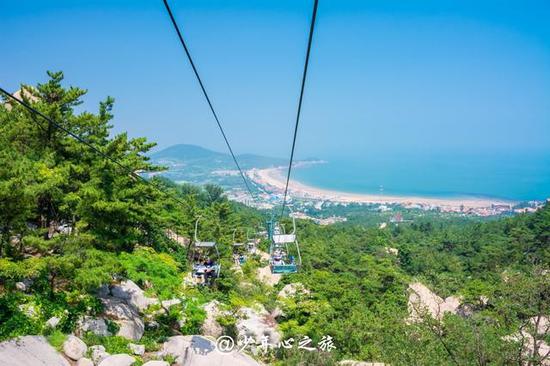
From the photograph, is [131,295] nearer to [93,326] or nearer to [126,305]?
[126,305]

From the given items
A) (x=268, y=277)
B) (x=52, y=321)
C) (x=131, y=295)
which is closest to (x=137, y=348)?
(x=52, y=321)

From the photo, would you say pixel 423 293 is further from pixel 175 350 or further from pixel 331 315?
pixel 175 350

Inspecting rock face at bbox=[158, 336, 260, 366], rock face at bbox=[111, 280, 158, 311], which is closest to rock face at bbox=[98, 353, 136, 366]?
rock face at bbox=[158, 336, 260, 366]

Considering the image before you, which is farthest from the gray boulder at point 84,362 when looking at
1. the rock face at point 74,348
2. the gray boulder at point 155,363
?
the gray boulder at point 155,363

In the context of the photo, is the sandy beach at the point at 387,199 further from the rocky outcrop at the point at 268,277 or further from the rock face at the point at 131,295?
the rock face at the point at 131,295

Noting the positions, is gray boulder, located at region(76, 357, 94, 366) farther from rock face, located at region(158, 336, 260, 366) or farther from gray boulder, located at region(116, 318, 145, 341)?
rock face, located at region(158, 336, 260, 366)

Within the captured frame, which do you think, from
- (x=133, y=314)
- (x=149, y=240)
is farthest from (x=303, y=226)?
(x=133, y=314)
